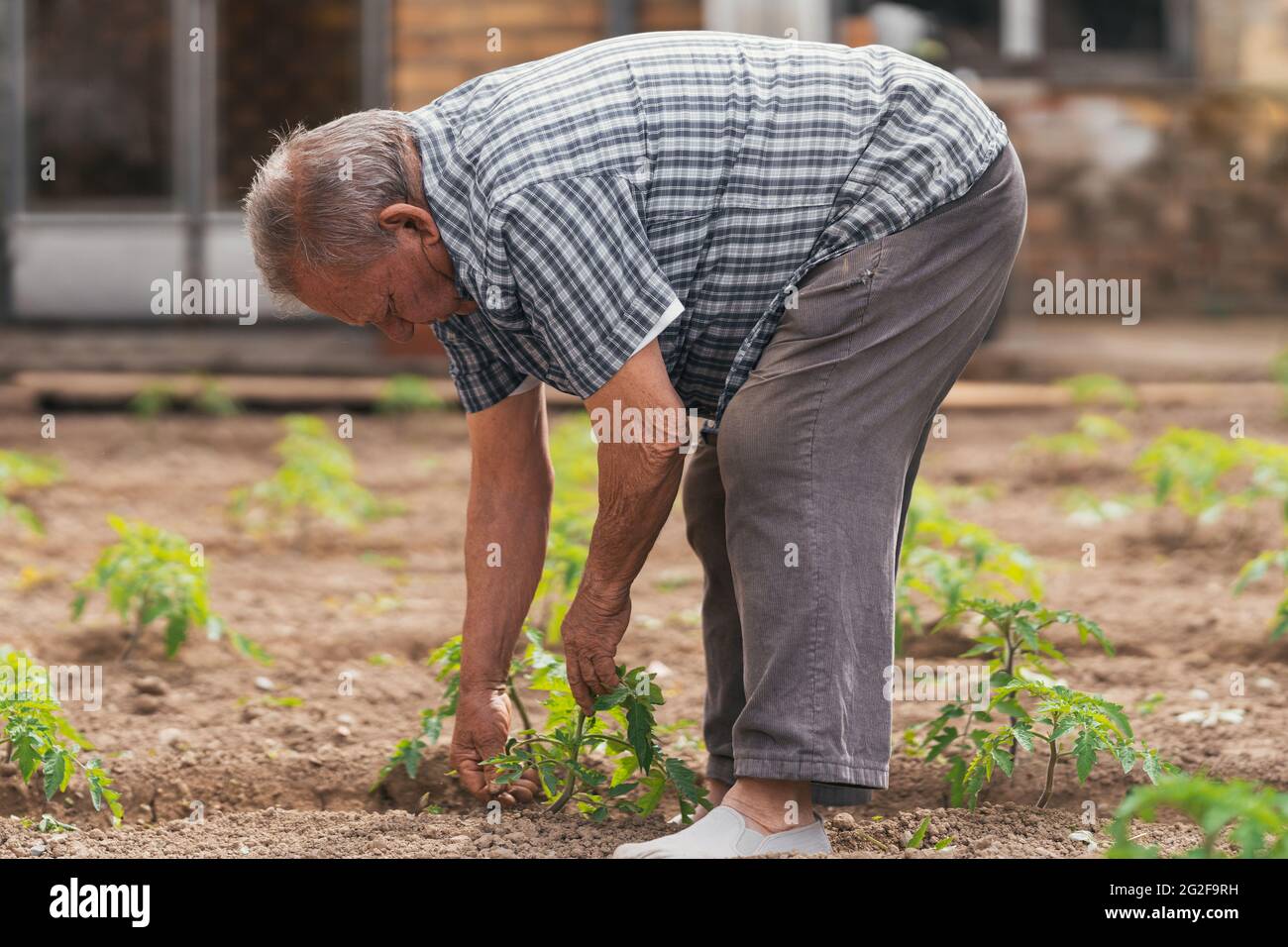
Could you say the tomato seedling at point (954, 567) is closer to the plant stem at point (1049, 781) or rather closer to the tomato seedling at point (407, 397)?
the plant stem at point (1049, 781)

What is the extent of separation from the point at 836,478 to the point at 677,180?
489 mm

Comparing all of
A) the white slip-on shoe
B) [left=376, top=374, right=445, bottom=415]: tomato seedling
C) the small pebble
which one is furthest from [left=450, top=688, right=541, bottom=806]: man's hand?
[left=376, top=374, right=445, bottom=415]: tomato seedling

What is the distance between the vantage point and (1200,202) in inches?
387

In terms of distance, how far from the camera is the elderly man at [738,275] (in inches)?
85.0

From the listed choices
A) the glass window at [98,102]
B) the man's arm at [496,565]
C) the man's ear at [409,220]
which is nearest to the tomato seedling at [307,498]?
the man's arm at [496,565]

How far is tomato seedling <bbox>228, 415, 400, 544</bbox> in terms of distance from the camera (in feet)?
15.6

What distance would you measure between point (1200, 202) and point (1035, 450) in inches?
181

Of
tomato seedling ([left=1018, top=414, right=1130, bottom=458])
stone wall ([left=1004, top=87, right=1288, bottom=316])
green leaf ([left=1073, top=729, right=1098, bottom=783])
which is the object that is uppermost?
stone wall ([left=1004, top=87, right=1288, bottom=316])

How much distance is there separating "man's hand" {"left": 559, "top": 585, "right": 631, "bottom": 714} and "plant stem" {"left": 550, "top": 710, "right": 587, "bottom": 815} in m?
0.09

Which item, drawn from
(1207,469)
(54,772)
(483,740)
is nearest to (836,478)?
(483,740)

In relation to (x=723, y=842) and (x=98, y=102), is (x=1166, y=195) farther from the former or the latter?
(x=723, y=842)

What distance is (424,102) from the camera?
788 centimetres

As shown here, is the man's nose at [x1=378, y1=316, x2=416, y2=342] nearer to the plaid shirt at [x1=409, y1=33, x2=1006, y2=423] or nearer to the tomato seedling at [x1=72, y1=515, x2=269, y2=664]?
the plaid shirt at [x1=409, y1=33, x2=1006, y2=423]
